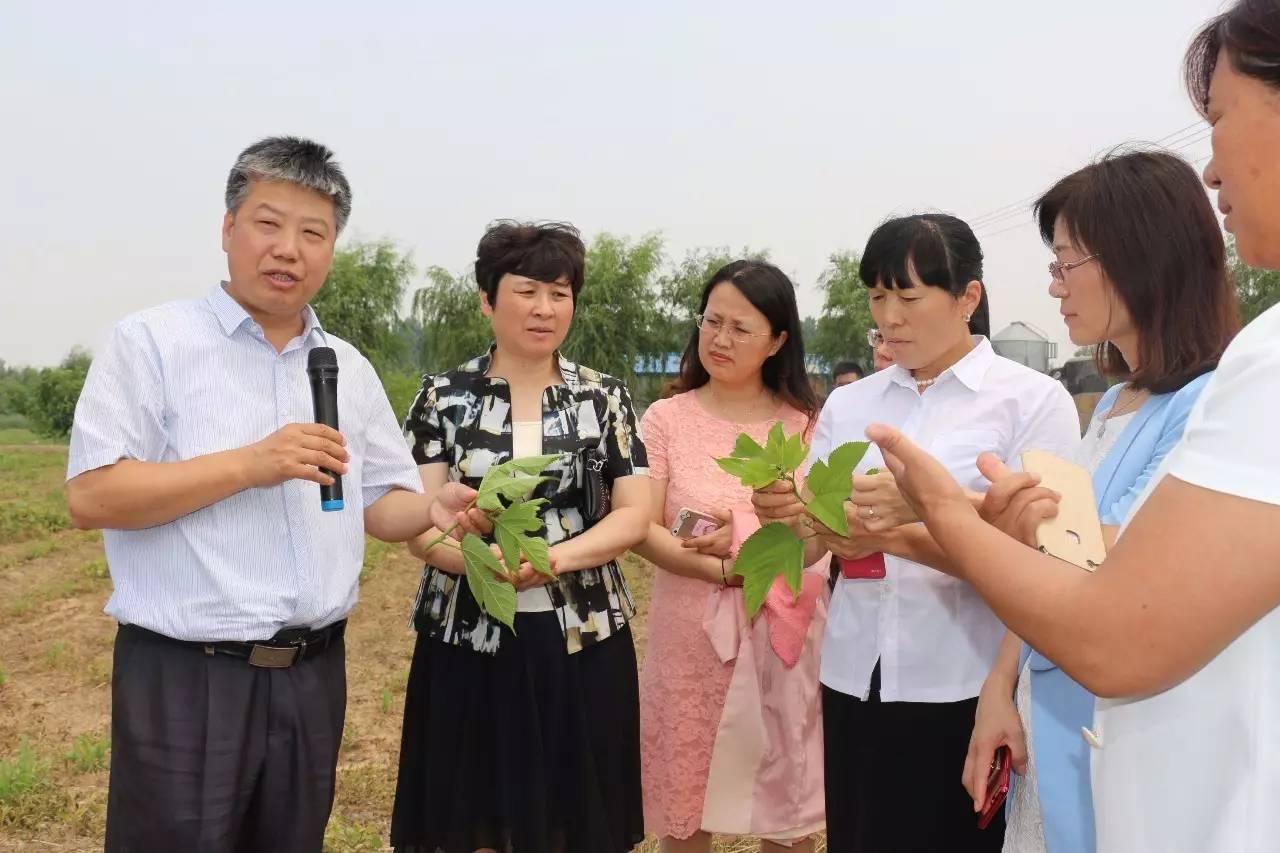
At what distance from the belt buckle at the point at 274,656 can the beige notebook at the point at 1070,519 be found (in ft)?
5.69

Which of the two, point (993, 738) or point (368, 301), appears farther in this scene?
point (368, 301)

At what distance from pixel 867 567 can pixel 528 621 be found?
41.5 inches

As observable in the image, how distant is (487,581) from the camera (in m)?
2.64

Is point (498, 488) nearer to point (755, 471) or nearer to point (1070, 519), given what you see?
point (755, 471)

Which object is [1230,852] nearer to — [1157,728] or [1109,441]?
[1157,728]

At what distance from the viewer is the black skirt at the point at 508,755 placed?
2918 mm

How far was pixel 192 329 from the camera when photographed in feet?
7.84

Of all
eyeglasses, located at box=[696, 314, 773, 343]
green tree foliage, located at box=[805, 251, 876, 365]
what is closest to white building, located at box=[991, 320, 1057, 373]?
green tree foliage, located at box=[805, 251, 876, 365]

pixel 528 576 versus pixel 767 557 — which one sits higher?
pixel 767 557

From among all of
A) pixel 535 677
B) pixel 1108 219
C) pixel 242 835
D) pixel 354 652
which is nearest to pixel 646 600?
pixel 354 652

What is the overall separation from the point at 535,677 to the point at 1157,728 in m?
2.04

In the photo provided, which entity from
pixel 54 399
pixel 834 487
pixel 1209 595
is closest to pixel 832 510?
pixel 834 487

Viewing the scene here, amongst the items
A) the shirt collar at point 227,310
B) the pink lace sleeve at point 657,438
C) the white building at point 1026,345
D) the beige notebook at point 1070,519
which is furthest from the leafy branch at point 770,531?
the white building at point 1026,345

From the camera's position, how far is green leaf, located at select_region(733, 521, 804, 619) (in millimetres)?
2322
